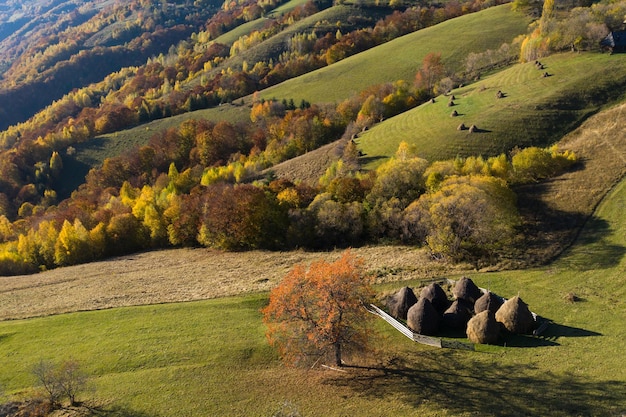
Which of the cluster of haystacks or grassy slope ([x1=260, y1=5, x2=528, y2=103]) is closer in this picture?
the cluster of haystacks

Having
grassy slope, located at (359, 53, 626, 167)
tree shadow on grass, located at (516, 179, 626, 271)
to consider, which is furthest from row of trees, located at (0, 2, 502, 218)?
tree shadow on grass, located at (516, 179, 626, 271)

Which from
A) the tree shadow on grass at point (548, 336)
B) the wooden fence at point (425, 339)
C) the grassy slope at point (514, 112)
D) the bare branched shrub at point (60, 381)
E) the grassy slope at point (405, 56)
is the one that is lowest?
the tree shadow on grass at point (548, 336)

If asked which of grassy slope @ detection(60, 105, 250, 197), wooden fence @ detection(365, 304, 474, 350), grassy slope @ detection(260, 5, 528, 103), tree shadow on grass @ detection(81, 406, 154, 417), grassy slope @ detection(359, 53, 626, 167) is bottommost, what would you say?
wooden fence @ detection(365, 304, 474, 350)

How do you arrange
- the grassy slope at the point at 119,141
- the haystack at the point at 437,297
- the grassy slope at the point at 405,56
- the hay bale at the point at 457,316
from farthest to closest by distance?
1. the grassy slope at the point at 119,141
2. the grassy slope at the point at 405,56
3. the haystack at the point at 437,297
4. the hay bale at the point at 457,316

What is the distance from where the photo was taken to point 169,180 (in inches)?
4400

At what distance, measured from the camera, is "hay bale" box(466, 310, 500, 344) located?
3716 cm

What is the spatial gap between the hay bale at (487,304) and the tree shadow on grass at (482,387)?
5665 millimetres

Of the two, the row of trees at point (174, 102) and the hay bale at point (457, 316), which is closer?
the hay bale at point (457, 316)

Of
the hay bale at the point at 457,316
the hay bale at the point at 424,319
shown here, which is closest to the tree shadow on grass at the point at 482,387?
the hay bale at the point at 424,319

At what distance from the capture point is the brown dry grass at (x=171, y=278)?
55531mm

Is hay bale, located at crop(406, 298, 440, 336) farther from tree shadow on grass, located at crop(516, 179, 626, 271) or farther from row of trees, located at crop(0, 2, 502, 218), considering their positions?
row of trees, located at crop(0, 2, 502, 218)

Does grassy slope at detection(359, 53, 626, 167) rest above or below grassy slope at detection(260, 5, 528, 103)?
below

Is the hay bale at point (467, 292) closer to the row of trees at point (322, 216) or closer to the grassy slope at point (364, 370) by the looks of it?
the grassy slope at point (364, 370)

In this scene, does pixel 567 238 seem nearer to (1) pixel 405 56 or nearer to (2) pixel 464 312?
(2) pixel 464 312
